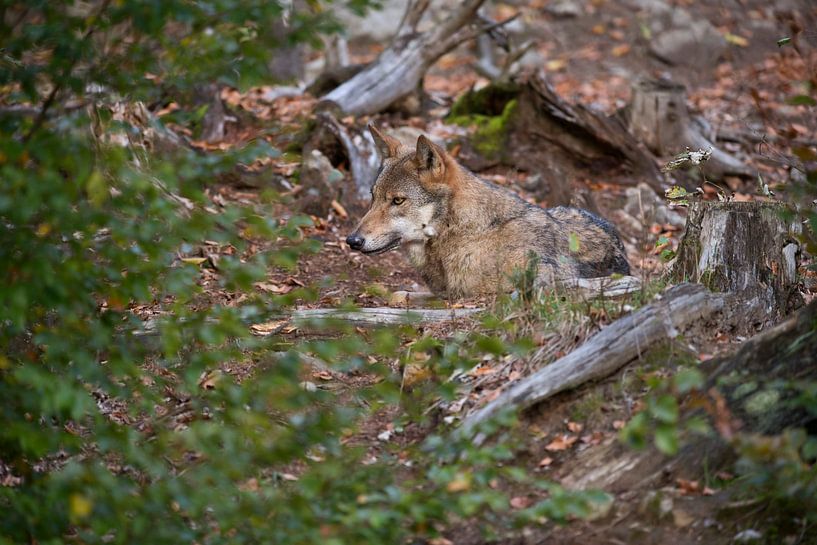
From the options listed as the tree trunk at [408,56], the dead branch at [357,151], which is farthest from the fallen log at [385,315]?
the tree trunk at [408,56]

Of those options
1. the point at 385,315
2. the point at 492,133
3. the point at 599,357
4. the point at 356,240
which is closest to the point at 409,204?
the point at 356,240

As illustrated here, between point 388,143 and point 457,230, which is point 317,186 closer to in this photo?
point 388,143

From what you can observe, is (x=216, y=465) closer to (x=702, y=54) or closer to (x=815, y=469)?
(x=815, y=469)

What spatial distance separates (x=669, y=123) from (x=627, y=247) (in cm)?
263

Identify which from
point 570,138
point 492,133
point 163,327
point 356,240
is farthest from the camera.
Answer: point 492,133

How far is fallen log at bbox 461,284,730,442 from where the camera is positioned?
5.20 m

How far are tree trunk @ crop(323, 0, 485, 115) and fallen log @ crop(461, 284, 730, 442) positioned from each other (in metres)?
7.06

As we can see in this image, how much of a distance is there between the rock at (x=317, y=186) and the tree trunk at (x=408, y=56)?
5.36 ft

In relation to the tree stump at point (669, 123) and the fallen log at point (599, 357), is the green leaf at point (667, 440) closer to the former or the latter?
the fallen log at point (599, 357)

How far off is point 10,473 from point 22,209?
2.45m

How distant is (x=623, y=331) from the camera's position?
5.31 m

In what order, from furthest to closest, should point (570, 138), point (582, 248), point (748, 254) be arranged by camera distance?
point (570, 138), point (582, 248), point (748, 254)

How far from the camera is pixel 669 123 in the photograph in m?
12.4

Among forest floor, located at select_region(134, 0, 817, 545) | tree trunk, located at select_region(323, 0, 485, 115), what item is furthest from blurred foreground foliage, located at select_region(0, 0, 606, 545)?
tree trunk, located at select_region(323, 0, 485, 115)
